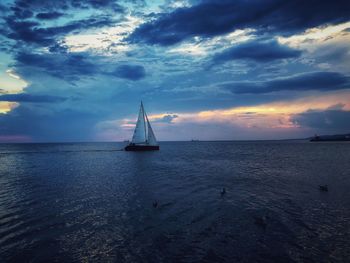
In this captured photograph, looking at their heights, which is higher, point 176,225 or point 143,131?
point 143,131

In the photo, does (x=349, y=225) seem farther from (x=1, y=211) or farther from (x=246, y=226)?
(x=1, y=211)

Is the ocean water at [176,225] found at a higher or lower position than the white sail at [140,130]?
lower

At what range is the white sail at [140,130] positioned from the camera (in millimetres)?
95562

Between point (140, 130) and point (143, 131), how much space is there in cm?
129

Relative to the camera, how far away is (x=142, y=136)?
9856 centimetres

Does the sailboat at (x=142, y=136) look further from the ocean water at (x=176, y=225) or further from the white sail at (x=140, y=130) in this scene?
the ocean water at (x=176, y=225)

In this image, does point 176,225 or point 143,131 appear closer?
point 176,225

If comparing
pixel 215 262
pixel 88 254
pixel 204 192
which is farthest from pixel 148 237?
pixel 204 192

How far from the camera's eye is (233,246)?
1363 centimetres

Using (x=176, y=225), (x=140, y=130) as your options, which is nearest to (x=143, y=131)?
(x=140, y=130)

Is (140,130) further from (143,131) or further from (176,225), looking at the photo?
(176,225)

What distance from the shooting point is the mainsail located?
9575cm

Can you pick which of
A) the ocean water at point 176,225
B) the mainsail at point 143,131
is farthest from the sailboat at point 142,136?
the ocean water at point 176,225

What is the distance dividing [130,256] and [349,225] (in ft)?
48.8
